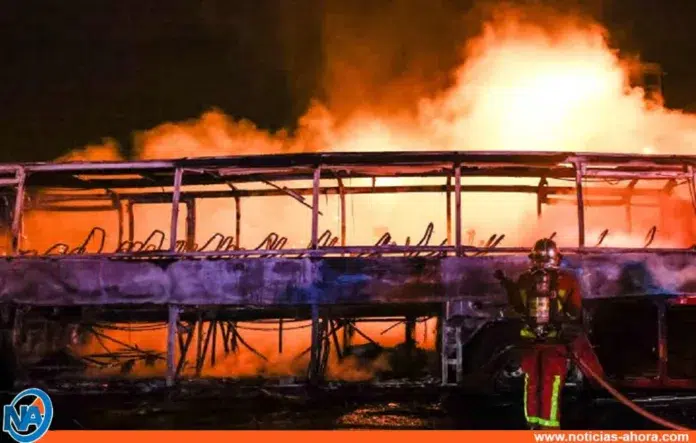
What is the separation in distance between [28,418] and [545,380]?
5.84 metres

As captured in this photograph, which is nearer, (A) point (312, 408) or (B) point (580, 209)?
(B) point (580, 209)

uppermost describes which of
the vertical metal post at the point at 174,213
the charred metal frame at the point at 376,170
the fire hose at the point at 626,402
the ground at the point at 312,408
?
the charred metal frame at the point at 376,170

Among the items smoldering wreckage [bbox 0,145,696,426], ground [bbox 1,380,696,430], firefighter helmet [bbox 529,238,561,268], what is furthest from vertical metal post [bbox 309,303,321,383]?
firefighter helmet [bbox 529,238,561,268]

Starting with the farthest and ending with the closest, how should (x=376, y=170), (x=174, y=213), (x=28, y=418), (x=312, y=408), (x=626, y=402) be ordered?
(x=376, y=170)
(x=174, y=213)
(x=312, y=408)
(x=28, y=418)
(x=626, y=402)

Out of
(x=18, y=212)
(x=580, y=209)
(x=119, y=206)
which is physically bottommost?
(x=18, y=212)

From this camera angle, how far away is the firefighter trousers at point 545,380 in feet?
18.5

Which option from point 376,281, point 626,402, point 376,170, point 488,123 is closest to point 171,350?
point 376,281

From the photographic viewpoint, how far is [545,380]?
223 inches

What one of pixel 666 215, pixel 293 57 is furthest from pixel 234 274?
pixel 293 57

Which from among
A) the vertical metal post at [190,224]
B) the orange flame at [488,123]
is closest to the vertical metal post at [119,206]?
the orange flame at [488,123]

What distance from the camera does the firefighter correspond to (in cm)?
565

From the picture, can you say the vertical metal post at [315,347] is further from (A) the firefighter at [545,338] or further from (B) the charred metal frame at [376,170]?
(A) the firefighter at [545,338]

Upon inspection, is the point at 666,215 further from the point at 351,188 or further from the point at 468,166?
the point at 351,188

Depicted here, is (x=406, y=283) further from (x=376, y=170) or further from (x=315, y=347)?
(x=376, y=170)
